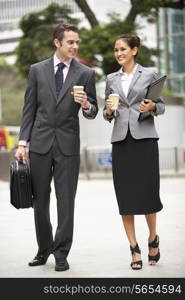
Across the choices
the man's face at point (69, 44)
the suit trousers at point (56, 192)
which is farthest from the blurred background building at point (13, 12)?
the suit trousers at point (56, 192)

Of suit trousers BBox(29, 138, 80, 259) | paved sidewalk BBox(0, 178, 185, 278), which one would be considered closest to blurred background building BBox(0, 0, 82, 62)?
paved sidewalk BBox(0, 178, 185, 278)

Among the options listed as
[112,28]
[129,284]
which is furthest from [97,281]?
[112,28]

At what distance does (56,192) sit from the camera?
6020 mm

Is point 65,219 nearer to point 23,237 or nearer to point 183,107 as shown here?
point 23,237

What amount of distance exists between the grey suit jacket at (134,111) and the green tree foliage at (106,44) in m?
21.2

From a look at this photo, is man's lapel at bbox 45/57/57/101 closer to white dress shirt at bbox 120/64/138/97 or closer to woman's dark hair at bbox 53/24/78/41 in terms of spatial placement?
woman's dark hair at bbox 53/24/78/41

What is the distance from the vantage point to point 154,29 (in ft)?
138

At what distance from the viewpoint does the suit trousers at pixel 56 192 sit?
5953mm

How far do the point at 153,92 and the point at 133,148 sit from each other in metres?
0.49

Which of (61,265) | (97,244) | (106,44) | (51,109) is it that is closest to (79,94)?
(51,109)

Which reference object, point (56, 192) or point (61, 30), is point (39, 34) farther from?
point (56, 192)

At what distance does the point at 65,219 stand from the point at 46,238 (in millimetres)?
331

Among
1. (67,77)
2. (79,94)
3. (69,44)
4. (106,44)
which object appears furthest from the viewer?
(106,44)

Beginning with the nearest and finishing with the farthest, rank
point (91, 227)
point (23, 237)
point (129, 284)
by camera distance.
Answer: point (129, 284) < point (23, 237) < point (91, 227)
